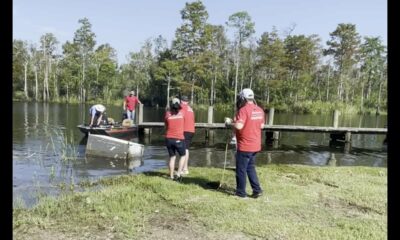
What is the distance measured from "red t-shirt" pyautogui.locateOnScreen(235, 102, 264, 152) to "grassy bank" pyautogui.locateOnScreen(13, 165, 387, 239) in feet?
3.28

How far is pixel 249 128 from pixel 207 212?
174 cm

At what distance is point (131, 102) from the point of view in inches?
790

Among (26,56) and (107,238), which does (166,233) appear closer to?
(107,238)

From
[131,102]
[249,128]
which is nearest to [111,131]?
[131,102]

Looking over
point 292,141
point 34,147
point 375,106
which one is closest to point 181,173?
point 34,147

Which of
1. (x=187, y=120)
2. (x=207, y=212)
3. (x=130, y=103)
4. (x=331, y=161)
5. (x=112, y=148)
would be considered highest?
(x=130, y=103)

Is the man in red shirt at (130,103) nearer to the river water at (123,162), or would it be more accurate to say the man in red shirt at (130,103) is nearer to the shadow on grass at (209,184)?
the river water at (123,162)

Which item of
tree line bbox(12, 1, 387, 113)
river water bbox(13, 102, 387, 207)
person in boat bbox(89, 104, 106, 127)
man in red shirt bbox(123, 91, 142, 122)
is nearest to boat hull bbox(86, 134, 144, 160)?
river water bbox(13, 102, 387, 207)

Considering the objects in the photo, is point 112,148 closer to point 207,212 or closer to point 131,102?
point 131,102

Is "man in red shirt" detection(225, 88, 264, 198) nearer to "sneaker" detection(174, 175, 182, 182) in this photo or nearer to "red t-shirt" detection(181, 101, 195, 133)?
"sneaker" detection(174, 175, 182, 182)

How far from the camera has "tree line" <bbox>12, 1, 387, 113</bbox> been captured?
54.7 meters

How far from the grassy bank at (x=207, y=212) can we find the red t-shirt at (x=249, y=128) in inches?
39.4

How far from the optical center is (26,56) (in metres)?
70.3
